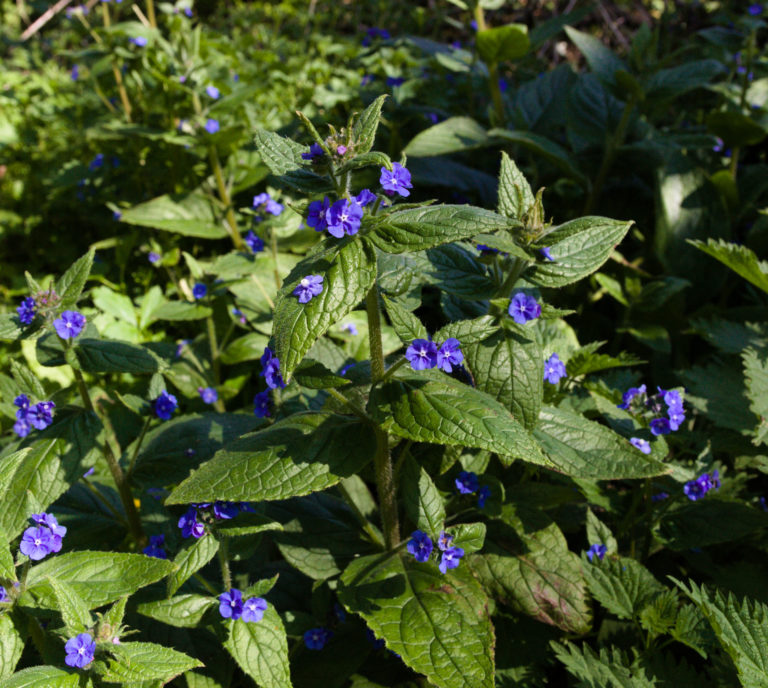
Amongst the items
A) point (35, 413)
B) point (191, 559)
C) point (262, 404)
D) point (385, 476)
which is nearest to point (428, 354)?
point (385, 476)

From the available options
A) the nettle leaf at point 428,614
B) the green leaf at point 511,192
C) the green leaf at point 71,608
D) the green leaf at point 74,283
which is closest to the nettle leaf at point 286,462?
the green leaf at point 71,608

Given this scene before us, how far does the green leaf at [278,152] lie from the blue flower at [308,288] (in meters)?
0.32

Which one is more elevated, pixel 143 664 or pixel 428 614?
pixel 143 664

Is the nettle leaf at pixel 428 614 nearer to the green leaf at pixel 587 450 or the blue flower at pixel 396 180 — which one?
the green leaf at pixel 587 450

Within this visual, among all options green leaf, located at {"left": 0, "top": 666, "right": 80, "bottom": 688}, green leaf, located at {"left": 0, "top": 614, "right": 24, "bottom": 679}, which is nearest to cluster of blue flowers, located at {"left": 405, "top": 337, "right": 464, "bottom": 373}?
green leaf, located at {"left": 0, "top": 666, "right": 80, "bottom": 688}

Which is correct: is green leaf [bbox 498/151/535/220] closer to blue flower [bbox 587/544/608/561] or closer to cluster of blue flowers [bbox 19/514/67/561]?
blue flower [bbox 587/544/608/561]

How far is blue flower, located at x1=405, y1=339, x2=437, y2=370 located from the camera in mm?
1809

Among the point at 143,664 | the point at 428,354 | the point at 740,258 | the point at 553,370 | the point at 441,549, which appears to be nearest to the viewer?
the point at 143,664

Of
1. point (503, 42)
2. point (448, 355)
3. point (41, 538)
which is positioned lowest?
point (41, 538)

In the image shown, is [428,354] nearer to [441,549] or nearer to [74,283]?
[441,549]

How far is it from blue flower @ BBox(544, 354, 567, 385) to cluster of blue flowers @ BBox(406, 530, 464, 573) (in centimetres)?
63

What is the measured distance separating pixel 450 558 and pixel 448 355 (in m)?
0.64

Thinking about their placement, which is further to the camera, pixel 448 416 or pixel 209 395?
pixel 209 395

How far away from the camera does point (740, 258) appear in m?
2.83
